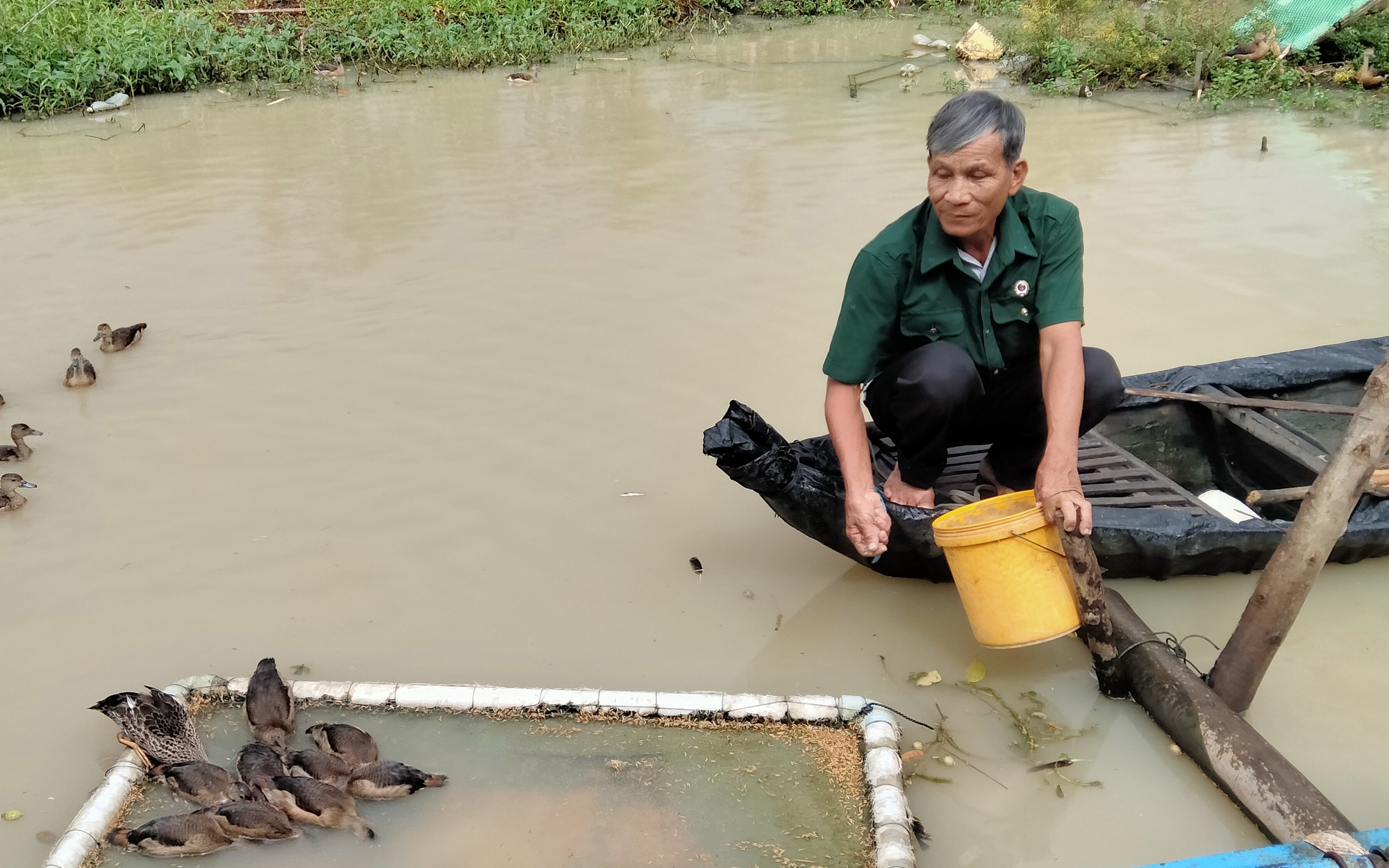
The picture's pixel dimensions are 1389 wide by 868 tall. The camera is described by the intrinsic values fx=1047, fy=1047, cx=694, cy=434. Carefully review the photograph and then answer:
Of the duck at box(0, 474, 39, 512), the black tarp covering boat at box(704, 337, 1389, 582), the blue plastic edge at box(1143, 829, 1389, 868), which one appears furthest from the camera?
the duck at box(0, 474, 39, 512)

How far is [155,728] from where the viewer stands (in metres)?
2.70

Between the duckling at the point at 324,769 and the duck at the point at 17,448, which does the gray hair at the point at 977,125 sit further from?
the duck at the point at 17,448

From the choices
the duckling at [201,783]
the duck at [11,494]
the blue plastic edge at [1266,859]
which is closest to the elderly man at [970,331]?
the blue plastic edge at [1266,859]

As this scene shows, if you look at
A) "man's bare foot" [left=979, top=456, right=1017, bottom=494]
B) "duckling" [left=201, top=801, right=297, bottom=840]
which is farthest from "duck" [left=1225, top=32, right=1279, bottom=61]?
"duckling" [left=201, top=801, right=297, bottom=840]

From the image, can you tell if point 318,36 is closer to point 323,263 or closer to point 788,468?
point 323,263

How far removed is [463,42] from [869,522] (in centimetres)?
1161

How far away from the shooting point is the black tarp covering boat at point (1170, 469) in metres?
3.17

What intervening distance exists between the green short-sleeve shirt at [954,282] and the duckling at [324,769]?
1.63 metres

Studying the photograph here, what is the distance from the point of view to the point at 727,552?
148 inches

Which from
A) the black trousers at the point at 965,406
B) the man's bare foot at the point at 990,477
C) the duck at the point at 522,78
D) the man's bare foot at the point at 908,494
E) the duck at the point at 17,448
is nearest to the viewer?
the black trousers at the point at 965,406

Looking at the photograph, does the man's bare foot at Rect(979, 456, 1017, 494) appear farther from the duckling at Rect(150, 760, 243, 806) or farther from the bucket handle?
the duckling at Rect(150, 760, 243, 806)

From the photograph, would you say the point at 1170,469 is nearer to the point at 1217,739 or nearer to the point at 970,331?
the point at 970,331

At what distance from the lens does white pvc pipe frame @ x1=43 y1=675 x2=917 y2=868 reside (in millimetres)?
2453

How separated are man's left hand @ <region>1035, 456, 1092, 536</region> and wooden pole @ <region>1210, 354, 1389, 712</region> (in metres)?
0.48
